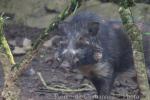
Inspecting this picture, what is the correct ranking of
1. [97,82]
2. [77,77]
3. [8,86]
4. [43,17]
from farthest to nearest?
[43,17], [77,77], [97,82], [8,86]

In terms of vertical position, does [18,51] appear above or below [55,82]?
above

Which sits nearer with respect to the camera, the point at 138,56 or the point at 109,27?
the point at 138,56

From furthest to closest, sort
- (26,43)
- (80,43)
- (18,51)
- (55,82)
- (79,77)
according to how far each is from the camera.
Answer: (26,43)
(18,51)
(79,77)
(55,82)
(80,43)

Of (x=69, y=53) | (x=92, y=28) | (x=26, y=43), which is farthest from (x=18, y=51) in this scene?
(x=69, y=53)

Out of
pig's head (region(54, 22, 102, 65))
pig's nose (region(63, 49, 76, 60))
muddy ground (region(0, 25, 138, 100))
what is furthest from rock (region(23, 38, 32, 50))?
pig's nose (region(63, 49, 76, 60))

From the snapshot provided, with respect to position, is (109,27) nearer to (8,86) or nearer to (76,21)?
(76,21)

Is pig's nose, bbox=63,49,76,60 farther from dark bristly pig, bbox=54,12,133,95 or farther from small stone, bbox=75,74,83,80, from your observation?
small stone, bbox=75,74,83,80

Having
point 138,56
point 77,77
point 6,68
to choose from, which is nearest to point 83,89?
point 77,77

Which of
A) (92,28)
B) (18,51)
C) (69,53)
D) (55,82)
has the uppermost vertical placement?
(92,28)

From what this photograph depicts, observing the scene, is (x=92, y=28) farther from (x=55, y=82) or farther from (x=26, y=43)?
(x=26, y=43)

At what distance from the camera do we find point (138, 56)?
147 inches

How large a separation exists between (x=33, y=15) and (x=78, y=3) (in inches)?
225

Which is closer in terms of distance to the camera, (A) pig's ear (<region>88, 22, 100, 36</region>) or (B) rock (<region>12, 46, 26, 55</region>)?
(A) pig's ear (<region>88, 22, 100, 36</region>)

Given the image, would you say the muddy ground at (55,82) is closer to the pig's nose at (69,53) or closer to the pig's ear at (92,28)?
the pig's nose at (69,53)
